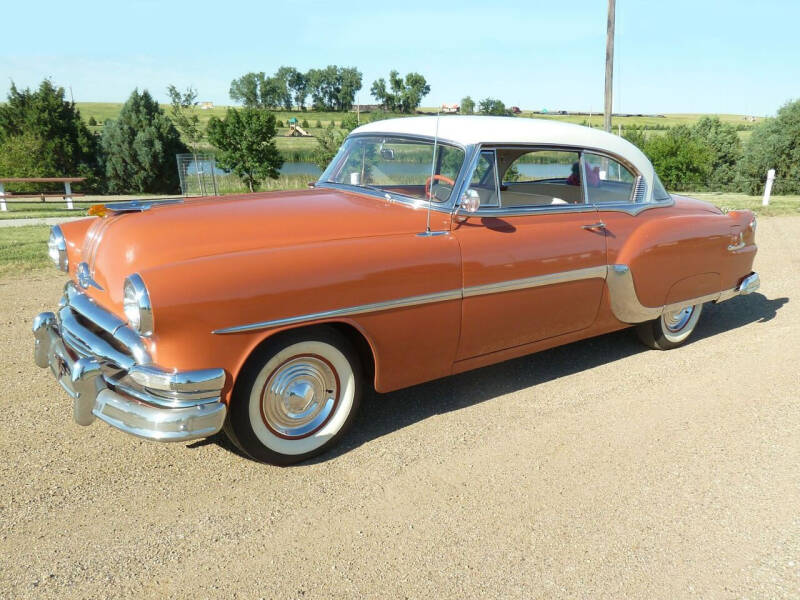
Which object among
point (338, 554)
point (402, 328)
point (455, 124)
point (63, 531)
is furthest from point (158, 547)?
point (455, 124)

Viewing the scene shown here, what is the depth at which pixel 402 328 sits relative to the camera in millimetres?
3109

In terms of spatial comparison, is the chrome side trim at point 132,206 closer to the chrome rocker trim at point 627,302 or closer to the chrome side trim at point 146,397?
the chrome side trim at point 146,397

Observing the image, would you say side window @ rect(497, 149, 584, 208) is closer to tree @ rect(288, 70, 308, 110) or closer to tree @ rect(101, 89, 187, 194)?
tree @ rect(101, 89, 187, 194)

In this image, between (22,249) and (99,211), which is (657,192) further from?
(22,249)

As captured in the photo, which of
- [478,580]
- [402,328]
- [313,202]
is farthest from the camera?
[313,202]

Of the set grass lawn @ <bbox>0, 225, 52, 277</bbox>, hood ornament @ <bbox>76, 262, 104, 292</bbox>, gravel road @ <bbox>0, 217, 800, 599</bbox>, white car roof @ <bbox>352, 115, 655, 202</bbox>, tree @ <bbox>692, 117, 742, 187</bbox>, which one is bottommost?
gravel road @ <bbox>0, 217, 800, 599</bbox>

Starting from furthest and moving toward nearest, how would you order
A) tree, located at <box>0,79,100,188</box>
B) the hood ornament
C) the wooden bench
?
tree, located at <box>0,79,100,188</box> → the wooden bench → the hood ornament

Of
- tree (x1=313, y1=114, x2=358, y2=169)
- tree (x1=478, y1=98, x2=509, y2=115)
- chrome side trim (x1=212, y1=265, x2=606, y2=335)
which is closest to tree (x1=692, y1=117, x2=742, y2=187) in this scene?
tree (x1=313, y1=114, x2=358, y2=169)

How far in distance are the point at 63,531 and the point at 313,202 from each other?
2.01 meters

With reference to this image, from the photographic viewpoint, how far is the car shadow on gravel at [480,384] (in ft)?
11.1

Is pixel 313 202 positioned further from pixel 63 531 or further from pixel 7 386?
pixel 7 386

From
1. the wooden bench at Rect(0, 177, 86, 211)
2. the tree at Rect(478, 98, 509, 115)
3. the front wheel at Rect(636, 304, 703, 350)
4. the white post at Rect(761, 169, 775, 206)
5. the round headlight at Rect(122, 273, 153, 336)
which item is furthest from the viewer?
the wooden bench at Rect(0, 177, 86, 211)

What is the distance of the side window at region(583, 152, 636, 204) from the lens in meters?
4.10

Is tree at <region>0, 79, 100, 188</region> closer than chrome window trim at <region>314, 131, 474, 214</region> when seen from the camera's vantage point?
No
